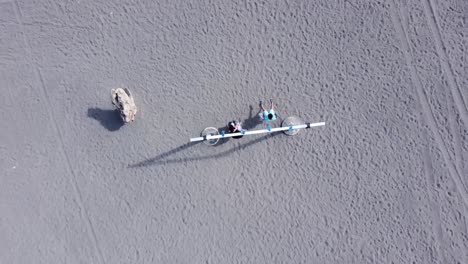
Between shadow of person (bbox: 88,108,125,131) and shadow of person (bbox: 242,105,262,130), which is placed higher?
shadow of person (bbox: 88,108,125,131)

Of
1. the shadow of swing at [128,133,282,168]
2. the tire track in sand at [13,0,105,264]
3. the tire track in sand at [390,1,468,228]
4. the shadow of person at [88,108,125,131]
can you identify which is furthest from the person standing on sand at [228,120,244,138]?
the tire track in sand at [390,1,468,228]

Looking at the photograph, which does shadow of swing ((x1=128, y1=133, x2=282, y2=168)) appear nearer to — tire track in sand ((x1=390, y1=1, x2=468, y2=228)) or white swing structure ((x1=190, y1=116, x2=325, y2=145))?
white swing structure ((x1=190, y1=116, x2=325, y2=145))

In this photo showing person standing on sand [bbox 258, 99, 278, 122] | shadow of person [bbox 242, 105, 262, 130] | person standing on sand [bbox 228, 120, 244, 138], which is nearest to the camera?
person standing on sand [bbox 258, 99, 278, 122]

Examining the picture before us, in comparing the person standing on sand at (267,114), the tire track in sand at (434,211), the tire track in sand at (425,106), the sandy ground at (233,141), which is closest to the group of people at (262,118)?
the person standing on sand at (267,114)

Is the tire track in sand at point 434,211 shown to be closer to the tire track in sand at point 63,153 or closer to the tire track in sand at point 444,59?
the tire track in sand at point 444,59

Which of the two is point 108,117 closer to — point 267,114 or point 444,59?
point 267,114

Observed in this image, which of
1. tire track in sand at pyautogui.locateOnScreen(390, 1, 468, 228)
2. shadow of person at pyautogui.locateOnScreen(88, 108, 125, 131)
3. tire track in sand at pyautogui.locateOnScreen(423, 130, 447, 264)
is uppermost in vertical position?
shadow of person at pyautogui.locateOnScreen(88, 108, 125, 131)

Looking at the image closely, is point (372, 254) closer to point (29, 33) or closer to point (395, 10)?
point (395, 10)
